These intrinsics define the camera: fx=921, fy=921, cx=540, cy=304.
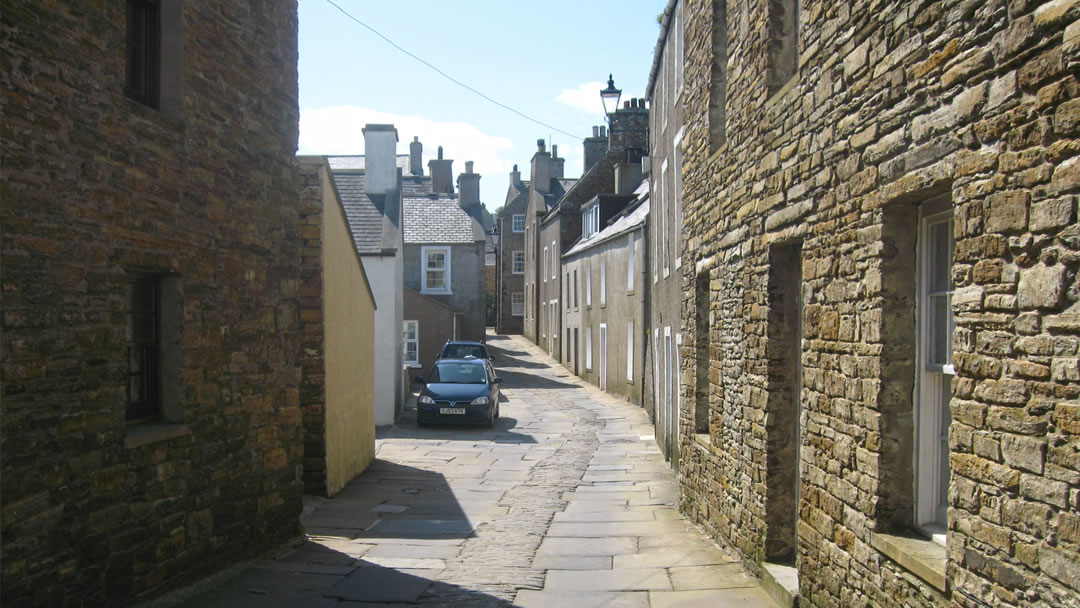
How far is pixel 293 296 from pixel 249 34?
2.72 meters

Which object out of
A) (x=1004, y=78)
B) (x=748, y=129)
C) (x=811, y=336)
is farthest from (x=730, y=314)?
(x=1004, y=78)

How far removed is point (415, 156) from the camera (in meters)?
61.0

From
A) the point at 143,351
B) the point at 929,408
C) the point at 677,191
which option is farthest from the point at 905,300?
the point at 677,191

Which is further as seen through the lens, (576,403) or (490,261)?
(490,261)

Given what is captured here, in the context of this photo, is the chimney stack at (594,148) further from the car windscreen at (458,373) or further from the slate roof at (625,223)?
the car windscreen at (458,373)

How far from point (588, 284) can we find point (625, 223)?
665 centimetres

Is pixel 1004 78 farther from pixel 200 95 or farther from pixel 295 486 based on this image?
pixel 295 486

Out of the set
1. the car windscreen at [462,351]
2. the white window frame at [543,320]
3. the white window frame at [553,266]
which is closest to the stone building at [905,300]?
the car windscreen at [462,351]

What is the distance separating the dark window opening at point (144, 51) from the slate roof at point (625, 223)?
58.6 feet

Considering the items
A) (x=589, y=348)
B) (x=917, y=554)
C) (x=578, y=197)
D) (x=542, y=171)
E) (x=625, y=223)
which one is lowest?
(x=917, y=554)

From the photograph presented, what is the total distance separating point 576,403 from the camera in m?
29.2

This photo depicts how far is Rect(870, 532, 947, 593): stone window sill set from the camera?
479 centimetres

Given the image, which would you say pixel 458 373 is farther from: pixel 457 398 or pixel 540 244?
pixel 540 244

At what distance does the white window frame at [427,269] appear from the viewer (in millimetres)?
41781
